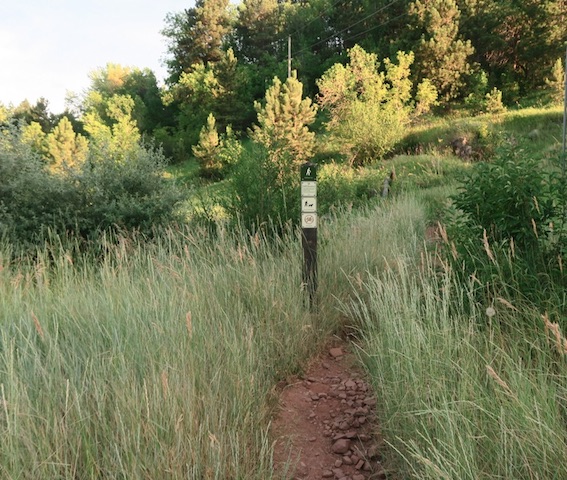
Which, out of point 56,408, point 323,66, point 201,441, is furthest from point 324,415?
point 323,66

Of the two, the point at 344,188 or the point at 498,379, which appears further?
the point at 344,188

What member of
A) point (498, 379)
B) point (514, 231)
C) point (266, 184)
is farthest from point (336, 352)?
point (266, 184)

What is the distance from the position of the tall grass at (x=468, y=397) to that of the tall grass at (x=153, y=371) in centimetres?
64

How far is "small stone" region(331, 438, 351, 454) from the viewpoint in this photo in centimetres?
221

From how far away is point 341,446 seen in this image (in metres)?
2.22

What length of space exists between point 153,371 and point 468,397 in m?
1.40

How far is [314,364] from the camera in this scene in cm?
309

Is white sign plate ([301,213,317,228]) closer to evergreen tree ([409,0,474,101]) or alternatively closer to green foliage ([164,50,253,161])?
evergreen tree ([409,0,474,101])

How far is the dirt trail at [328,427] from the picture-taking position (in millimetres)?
2082

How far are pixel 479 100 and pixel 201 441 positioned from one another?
109 feet

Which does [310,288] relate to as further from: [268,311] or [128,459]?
[128,459]

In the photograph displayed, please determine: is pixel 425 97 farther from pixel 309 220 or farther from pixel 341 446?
pixel 341 446

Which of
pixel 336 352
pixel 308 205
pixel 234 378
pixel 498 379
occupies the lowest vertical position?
pixel 336 352

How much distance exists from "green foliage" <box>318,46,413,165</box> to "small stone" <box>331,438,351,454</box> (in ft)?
63.1
